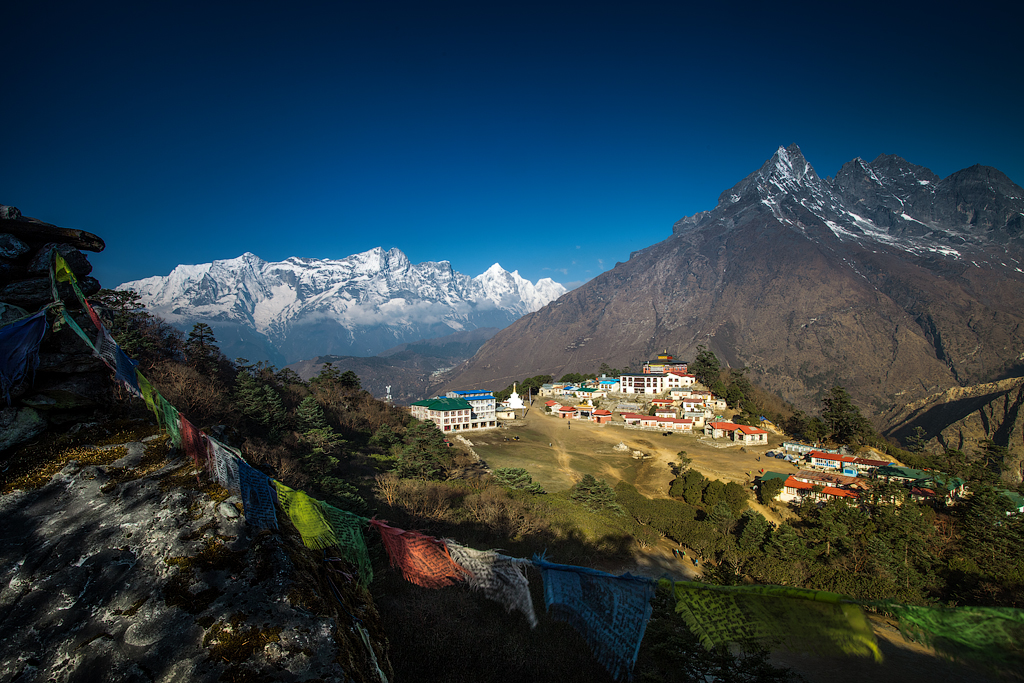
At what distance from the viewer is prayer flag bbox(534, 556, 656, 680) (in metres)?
4.34

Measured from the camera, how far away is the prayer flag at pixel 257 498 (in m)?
4.10

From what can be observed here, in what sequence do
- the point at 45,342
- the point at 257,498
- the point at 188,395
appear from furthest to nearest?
1. the point at 188,395
2. the point at 45,342
3. the point at 257,498

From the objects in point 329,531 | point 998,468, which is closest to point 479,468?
point 329,531

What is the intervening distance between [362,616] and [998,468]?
165 ft

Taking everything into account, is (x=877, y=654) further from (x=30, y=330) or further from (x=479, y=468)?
(x=479, y=468)

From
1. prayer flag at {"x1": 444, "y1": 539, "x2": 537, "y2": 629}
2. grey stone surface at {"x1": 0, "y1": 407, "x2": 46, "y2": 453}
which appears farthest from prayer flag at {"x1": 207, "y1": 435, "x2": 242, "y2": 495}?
prayer flag at {"x1": 444, "y1": 539, "x2": 537, "y2": 629}

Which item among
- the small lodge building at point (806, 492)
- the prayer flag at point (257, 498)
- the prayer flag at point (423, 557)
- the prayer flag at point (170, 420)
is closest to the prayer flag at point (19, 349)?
the prayer flag at point (170, 420)

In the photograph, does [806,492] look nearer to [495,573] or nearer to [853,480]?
[853,480]

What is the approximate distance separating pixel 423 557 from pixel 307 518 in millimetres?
2022

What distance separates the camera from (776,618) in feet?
11.0

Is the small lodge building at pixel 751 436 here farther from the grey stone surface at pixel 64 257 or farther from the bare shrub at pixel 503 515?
the grey stone surface at pixel 64 257

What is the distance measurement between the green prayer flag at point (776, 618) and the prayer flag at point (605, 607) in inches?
27.7

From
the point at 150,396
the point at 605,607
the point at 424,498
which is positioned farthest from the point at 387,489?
the point at 605,607

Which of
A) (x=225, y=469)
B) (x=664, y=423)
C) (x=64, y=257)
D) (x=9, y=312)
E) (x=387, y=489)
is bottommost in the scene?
(x=664, y=423)
